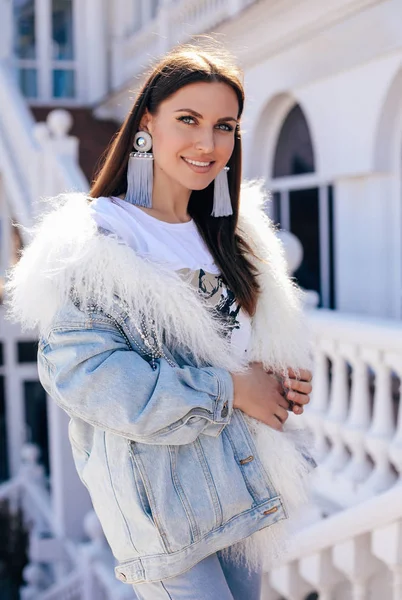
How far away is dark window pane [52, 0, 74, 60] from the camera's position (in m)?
11.7

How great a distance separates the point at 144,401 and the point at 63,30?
37.5 feet

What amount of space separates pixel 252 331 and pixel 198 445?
0.37 meters

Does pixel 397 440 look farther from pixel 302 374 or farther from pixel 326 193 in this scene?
pixel 326 193

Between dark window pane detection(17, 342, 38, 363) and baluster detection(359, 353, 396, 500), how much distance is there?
32.1ft

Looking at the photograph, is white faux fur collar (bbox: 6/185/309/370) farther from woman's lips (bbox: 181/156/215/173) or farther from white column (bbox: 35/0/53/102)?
white column (bbox: 35/0/53/102)

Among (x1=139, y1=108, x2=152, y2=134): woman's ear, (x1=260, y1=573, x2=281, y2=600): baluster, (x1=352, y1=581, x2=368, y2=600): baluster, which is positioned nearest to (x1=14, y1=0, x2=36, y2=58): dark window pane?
(x1=260, y1=573, x2=281, y2=600): baluster

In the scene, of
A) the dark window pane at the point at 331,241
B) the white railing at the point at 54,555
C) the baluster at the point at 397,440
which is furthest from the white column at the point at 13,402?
the baluster at the point at 397,440

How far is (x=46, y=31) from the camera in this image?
1155 centimetres

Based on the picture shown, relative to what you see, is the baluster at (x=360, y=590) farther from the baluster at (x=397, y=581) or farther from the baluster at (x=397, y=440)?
the baluster at (x=397, y=440)

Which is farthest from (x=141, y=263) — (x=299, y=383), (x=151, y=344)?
(x=299, y=383)

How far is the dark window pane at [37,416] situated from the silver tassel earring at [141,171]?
37.9ft

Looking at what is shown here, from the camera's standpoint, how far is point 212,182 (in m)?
1.98

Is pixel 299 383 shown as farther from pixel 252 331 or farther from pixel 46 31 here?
pixel 46 31

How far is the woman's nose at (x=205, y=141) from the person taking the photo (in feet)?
5.64
